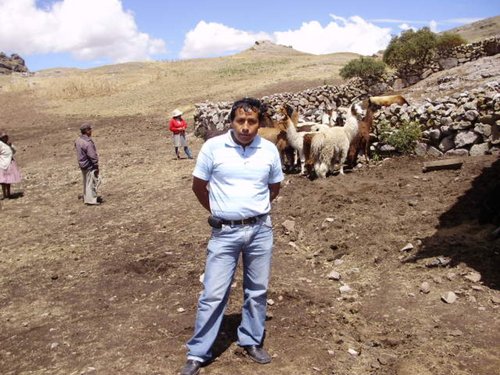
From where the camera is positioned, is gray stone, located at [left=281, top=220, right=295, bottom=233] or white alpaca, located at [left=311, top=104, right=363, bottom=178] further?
white alpaca, located at [left=311, top=104, right=363, bottom=178]

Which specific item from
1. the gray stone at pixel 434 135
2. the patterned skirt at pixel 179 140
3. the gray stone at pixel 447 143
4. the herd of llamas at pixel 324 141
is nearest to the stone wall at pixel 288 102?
the patterned skirt at pixel 179 140

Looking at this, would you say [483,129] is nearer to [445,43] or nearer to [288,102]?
[288,102]

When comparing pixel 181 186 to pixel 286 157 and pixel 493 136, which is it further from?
pixel 493 136

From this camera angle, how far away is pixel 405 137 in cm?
986

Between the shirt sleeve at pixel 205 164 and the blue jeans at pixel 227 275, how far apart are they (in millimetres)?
421

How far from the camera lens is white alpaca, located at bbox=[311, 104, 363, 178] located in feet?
30.8

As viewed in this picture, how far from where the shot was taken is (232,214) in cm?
351

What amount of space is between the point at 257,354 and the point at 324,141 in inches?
242

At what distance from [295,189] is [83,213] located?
4242 millimetres

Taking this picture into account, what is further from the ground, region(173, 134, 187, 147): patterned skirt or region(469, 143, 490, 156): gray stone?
region(173, 134, 187, 147): patterned skirt

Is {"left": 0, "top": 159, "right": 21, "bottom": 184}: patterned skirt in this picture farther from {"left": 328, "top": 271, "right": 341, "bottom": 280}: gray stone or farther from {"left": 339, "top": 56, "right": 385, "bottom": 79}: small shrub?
{"left": 339, "top": 56, "right": 385, "bottom": 79}: small shrub

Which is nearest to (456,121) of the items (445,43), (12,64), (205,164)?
(205,164)

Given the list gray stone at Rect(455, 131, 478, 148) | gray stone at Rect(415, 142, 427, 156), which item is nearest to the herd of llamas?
gray stone at Rect(415, 142, 427, 156)

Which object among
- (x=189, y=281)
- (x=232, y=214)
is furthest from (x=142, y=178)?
(x=232, y=214)
